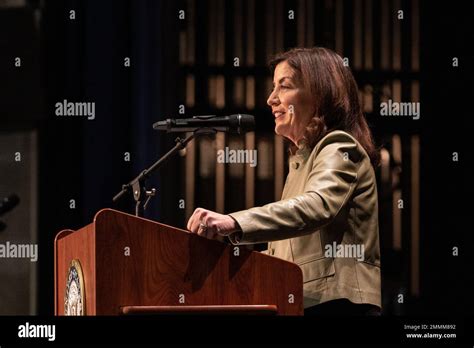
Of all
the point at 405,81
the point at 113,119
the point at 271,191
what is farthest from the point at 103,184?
the point at 405,81

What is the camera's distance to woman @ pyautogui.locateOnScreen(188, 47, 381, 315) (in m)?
2.65

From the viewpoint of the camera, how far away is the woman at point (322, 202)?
2648 mm

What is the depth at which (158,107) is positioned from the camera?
420 centimetres

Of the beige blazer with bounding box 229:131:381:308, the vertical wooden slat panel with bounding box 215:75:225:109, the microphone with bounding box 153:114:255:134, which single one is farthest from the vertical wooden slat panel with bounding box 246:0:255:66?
the microphone with bounding box 153:114:255:134

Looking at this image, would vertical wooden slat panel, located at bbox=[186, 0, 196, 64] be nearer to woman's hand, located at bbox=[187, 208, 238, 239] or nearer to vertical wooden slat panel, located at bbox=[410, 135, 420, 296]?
vertical wooden slat panel, located at bbox=[410, 135, 420, 296]

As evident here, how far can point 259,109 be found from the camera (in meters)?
4.41

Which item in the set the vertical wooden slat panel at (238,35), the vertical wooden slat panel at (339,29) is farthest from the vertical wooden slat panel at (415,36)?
the vertical wooden slat panel at (238,35)

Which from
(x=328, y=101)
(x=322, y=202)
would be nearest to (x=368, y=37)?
(x=328, y=101)

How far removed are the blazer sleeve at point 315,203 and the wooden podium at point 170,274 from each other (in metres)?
0.10

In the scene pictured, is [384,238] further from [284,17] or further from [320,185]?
[320,185]

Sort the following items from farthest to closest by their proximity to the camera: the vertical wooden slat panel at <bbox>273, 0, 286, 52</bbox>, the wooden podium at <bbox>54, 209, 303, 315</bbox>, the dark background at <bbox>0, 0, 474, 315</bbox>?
the vertical wooden slat panel at <bbox>273, 0, 286, 52</bbox>
the dark background at <bbox>0, 0, 474, 315</bbox>
the wooden podium at <bbox>54, 209, 303, 315</bbox>

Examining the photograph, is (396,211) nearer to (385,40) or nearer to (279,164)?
(279,164)

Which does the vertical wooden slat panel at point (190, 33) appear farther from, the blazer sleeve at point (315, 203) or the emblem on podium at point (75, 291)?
the emblem on podium at point (75, 291)

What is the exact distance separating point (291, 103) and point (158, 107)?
1.29 meters
